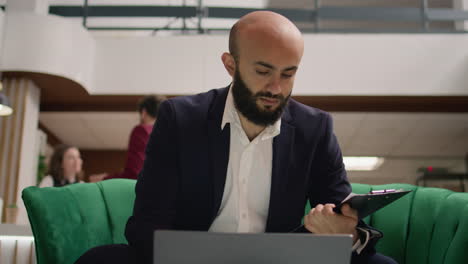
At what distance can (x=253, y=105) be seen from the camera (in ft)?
4.84

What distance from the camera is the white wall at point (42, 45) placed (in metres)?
5.84

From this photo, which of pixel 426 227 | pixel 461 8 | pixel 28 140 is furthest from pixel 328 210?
pixel 461 8

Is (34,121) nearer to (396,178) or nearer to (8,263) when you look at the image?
(8,263)

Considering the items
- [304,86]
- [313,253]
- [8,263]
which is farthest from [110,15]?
[313,253]

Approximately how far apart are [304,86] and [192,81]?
1304 millimetres

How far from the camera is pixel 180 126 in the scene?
151cm

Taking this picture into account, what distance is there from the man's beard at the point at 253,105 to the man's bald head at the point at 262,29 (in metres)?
0.08

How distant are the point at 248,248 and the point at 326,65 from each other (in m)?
5.52

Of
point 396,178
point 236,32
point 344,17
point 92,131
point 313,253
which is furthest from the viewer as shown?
point 396,178

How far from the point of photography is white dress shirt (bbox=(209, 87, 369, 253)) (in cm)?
153

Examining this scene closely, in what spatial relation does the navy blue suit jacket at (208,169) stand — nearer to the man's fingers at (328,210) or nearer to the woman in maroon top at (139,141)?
the man's fingers at (328,210)

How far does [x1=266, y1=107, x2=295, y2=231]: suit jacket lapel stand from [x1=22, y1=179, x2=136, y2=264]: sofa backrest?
1.75 ft

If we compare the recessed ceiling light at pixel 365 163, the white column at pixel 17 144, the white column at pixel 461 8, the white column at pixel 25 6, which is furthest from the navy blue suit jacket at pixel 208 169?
the recessed ceiling light at pixel 365 163

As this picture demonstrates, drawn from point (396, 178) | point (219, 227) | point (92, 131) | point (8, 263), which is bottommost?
point (396, 178)
